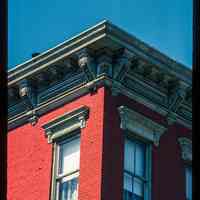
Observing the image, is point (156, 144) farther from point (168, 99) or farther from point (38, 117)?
point (38, 117)

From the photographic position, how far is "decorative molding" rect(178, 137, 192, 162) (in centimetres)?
2614

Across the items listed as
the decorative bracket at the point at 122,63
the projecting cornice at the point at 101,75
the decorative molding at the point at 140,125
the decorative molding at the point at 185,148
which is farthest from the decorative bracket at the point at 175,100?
the decorative bracket at the point at 122,63

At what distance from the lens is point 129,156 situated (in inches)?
945

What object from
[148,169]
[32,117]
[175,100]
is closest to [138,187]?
[148,169]

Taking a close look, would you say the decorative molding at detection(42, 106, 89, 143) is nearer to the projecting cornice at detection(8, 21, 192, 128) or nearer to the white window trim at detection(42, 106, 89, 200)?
the white window trim at detection(42, 106, 89, 200)

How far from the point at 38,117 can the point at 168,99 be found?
391 centimetres

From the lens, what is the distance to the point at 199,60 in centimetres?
842

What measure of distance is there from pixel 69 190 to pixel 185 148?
424 centimetres

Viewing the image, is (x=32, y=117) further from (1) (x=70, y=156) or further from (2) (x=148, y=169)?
(2) (x=148, y=169)

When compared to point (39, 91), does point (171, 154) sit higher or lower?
lower

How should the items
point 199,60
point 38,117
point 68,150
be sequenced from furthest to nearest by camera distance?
point 38,117 → point 68,150 → point 199,60

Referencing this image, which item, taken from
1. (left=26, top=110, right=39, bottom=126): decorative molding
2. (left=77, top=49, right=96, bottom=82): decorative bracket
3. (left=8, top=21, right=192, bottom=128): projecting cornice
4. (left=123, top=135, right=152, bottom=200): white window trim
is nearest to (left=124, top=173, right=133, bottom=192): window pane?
(left=123, top=135, right=152, bottom=200): white window trim

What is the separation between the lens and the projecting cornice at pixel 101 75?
2438 centimetres

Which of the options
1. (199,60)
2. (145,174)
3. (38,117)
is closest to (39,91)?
(38,117)
